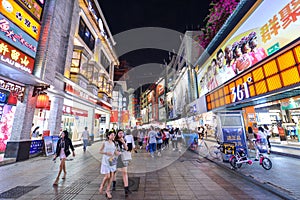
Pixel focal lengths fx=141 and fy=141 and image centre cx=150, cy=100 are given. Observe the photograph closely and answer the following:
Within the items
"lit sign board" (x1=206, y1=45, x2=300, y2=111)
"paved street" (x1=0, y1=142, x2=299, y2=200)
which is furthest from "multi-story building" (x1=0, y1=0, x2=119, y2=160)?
"lit sign board" (x1=206, y1=45, x2=300, y2=111)

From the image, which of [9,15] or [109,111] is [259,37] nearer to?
[9,15]

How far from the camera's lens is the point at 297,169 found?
603cm

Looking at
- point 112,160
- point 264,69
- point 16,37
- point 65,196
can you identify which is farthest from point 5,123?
point 264,69

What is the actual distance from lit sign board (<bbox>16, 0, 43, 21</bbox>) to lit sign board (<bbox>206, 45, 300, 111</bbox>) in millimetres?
14788

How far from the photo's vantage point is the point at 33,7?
349 inches

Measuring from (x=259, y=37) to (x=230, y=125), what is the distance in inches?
238

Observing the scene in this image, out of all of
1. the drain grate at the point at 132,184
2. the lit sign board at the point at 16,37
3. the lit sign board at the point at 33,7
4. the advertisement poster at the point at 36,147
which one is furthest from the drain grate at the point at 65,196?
the lit sign board at the point at 33,7

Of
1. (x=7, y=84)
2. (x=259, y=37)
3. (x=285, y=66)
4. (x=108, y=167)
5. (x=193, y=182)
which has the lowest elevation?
(x=193, y=182)

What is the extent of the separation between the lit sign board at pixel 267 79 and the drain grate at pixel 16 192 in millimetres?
11711

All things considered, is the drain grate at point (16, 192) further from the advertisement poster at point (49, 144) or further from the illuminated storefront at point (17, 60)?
the advertisement poster at point (49, 144)

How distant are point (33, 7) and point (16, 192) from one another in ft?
34.0

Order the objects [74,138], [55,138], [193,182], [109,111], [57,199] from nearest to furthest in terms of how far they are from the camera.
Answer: [57,199] < [193,182] < [55,138] < [74,138] < [109,111]

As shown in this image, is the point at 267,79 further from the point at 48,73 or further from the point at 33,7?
the point at 33,7

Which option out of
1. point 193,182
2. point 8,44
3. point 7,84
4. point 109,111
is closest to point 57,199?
point 193,182
